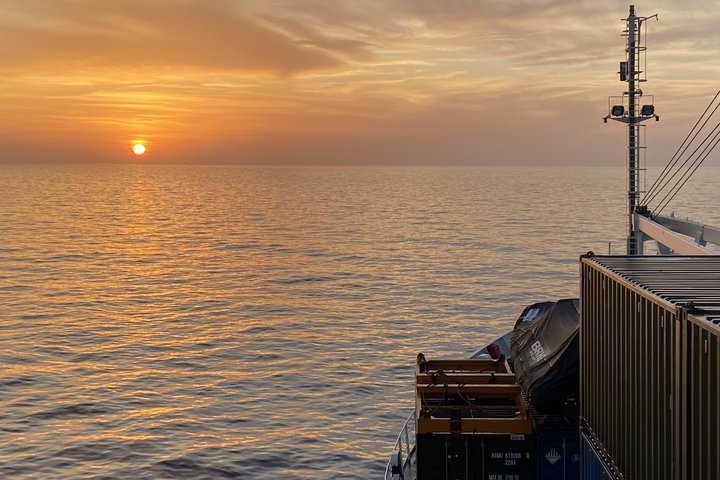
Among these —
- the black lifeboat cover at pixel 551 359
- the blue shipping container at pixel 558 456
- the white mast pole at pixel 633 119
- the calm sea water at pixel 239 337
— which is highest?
the white mast pole at pixel 633 119

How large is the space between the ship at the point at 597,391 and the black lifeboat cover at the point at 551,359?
32mm

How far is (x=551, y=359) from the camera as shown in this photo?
2094 cm

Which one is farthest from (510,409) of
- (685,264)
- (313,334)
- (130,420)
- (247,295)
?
(247,295)

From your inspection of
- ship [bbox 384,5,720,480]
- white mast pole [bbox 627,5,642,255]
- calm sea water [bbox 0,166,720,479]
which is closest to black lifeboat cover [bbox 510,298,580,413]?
ship [bbox 384,5,720,480]

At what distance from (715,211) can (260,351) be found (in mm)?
121683

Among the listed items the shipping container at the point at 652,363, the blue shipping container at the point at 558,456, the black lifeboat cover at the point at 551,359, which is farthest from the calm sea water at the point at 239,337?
the shipping container at the point at 652,363

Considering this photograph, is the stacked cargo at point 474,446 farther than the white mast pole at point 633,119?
No

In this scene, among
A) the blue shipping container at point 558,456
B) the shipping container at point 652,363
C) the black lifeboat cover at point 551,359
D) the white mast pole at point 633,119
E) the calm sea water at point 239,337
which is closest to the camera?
the shipping container at point 652,363

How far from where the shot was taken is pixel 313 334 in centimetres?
4697

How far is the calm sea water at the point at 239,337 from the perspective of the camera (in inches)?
1126

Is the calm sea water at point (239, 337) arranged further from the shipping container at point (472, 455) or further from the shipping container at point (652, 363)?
the shipping container at point (652, 363)

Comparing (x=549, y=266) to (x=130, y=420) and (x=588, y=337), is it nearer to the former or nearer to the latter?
(x=130, y=420)

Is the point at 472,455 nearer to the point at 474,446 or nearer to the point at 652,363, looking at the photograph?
the point at 474,446

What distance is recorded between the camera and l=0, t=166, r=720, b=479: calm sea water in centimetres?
2859
